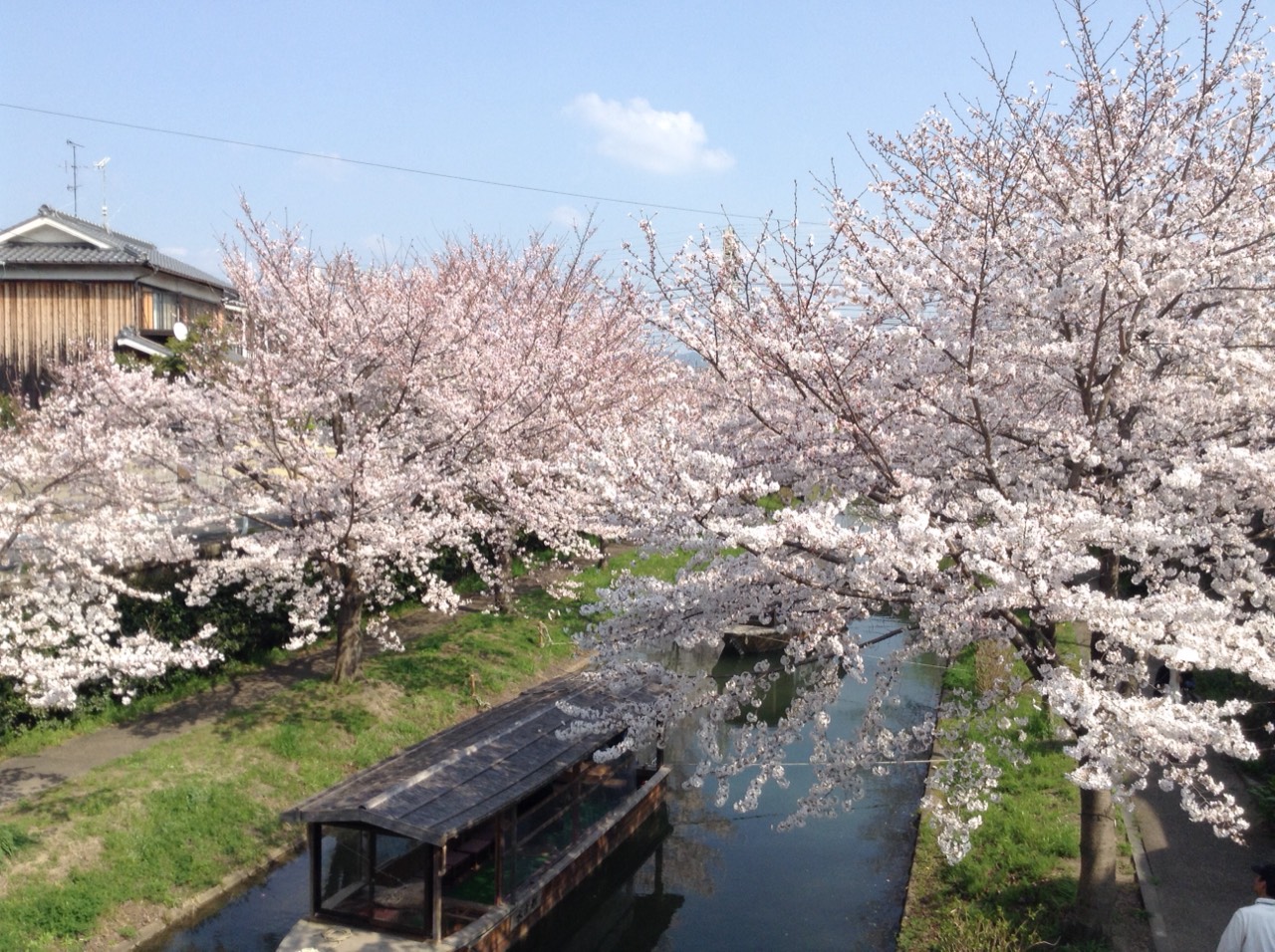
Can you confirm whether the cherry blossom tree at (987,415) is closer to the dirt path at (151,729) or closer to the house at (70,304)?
the dirt path at (151,729)

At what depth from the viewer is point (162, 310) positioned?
31156 mm

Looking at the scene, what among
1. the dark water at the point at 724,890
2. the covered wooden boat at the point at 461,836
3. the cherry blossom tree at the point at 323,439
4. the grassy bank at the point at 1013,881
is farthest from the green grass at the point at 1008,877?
the cherry blossom tree at the point at 323,439

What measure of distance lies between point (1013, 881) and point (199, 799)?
31.6ft

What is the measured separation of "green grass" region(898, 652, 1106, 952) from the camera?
Result: 9.59 m

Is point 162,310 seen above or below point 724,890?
above

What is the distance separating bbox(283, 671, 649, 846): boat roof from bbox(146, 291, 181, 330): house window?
2201 centimetres

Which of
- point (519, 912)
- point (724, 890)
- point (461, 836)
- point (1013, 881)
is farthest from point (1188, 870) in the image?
point (461, 836)

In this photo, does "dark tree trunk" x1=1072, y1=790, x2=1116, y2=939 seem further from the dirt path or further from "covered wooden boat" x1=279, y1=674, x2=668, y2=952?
the dirt path

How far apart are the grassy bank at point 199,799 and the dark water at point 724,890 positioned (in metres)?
0.68

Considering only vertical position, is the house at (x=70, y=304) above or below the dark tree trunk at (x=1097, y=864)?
above

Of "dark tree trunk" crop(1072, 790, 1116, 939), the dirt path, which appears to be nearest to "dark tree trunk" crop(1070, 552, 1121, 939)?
"dark tree trunk" crop(1072, 790, 1116, 939)

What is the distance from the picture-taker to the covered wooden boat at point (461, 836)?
1016 cm

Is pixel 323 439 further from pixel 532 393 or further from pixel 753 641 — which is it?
pixel 753 641

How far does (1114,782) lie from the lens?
7715mm
